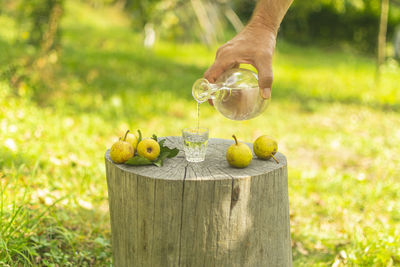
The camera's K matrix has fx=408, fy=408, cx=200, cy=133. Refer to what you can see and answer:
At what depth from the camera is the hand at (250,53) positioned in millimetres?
2423

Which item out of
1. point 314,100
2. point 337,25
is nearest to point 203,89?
point 314,100

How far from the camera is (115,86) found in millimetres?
7527

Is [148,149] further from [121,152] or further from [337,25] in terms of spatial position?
[337,25]

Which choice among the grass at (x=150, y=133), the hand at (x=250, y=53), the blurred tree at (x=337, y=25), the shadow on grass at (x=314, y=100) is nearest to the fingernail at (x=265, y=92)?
the hand at (x=250, y=53)

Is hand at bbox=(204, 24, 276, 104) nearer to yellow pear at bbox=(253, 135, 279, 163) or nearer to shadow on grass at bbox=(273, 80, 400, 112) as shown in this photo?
yellow pear at bbox=(253, 135, 279, 163)

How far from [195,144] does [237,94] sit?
0.48 m

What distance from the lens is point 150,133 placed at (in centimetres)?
559

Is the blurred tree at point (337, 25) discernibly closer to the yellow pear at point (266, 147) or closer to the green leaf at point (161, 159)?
the yellow pear at point (266, 147)

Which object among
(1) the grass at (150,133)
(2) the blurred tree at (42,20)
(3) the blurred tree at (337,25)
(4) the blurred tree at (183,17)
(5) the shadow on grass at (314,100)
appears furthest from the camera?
(3) the blurred tree at (337,25)

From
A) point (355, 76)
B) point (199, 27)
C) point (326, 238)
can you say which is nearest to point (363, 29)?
point (355, 76)

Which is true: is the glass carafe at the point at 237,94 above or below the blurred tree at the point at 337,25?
below

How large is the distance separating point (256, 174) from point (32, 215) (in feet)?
6.41

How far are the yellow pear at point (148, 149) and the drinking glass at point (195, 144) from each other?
0.62ft

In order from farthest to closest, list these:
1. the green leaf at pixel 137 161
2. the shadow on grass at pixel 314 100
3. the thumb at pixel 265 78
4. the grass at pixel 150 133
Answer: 1. the shadow on grass at pixel 314 100
2. the grass at pixel 150 133
3. the thumb at pixel 265 78
4. the green leaf at pixel 137 161
